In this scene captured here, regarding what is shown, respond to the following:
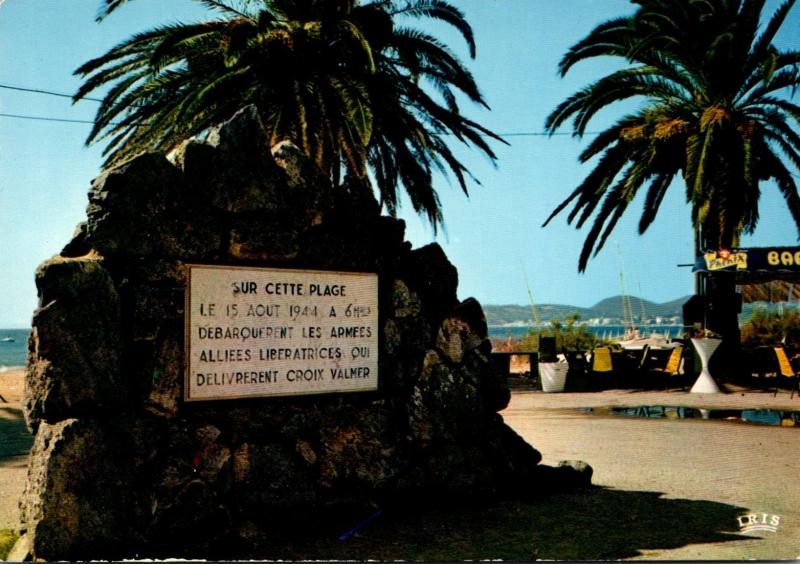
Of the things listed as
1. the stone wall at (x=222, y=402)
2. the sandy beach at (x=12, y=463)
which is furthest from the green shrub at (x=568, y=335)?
the stone wall at (x=222, y=402)

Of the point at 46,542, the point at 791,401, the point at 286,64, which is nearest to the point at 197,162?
the point at 46,542

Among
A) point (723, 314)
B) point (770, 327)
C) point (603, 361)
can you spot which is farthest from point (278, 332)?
point (770, 327)

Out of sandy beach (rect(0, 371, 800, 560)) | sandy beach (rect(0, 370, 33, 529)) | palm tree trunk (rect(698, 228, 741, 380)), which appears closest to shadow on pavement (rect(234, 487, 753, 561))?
sandy beach (rect(0, 371, 800, 560))

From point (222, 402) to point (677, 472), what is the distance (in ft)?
13.9

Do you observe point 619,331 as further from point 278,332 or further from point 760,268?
point 278,332

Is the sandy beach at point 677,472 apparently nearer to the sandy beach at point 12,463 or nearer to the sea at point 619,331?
the sandy beach at point 12,463

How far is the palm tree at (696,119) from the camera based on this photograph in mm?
14453

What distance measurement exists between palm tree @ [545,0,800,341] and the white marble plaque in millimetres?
9667

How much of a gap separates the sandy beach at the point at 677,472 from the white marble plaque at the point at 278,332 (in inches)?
Answer: 66.8

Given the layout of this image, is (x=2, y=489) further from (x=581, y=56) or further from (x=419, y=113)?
(x=581, y=56)

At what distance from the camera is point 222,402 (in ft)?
16.2

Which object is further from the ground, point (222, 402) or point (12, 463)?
point (222, 402)

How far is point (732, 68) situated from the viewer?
14.8 m

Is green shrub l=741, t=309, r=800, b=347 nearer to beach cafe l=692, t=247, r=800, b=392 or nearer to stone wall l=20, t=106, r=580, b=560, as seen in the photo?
beach cafe l=692, t=247, r=800, b=392
